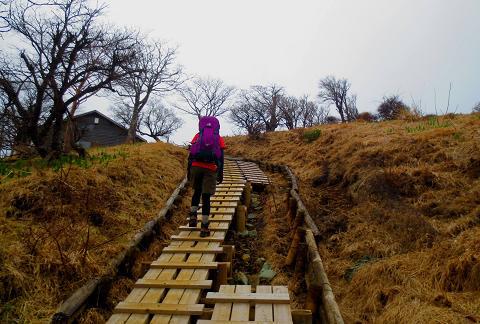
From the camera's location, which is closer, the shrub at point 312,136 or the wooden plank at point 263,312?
the wooden plank at point 263,312

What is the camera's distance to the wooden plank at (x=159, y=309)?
350 centimetres

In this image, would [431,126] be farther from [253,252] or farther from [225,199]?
[253,252]

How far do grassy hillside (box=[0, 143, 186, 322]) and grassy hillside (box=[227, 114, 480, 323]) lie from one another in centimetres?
328

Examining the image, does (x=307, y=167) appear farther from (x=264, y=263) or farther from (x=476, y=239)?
(x=476, y=239)

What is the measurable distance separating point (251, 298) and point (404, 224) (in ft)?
9.77

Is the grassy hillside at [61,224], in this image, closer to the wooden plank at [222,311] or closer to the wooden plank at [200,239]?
the wooden plank at [200,239]

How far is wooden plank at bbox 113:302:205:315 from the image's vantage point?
3.50m

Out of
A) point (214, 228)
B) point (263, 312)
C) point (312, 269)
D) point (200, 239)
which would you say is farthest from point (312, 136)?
point (263, 312)

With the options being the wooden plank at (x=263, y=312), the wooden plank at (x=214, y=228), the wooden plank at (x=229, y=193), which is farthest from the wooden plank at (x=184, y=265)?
the wooden plank at (x=229, y=193)

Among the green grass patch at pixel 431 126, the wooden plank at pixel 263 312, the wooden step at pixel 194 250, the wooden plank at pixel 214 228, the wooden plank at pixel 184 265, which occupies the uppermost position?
the green grass patch at pixel 431 126

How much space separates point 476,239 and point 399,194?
2434mm

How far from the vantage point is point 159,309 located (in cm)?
352

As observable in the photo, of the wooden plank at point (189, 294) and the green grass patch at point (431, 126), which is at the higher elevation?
the green grass patch at point (431, 126)

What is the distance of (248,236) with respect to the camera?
6.91 meters
